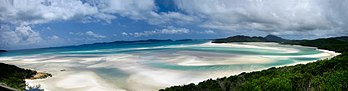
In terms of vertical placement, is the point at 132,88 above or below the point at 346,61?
below

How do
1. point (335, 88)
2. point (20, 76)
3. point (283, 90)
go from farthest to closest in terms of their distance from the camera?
point (20, 76)
point (283, 90)
point (335, 88)

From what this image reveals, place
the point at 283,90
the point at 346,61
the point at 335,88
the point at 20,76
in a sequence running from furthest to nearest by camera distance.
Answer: the point at 20,76
the point at 346,61
the point at 283,90
the point at 335,88

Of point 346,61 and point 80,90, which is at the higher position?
point 346,61

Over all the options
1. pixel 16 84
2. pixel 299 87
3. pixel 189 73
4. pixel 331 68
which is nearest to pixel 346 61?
pixel 331 68

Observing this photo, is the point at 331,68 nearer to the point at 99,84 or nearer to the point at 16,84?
the point at 99,84

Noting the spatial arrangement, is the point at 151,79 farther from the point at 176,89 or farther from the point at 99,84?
the point at 176,89

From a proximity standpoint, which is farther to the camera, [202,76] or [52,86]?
[202,76]

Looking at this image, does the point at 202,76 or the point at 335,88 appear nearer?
the point at 335,88

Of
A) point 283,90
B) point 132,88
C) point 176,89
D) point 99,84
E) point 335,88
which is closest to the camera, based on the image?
point 335,88

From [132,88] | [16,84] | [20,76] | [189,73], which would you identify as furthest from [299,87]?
[20,76]
